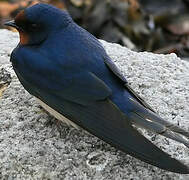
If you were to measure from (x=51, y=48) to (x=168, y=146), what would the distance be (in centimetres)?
77

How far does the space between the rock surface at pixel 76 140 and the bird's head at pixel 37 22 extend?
34 cm

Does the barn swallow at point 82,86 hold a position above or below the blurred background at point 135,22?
above

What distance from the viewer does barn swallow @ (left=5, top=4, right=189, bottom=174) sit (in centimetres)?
263

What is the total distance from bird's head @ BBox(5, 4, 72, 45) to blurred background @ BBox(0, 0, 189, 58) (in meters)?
2.12

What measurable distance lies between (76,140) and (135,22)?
8.81ft

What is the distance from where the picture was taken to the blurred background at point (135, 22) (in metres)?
5.27

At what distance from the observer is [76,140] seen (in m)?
2.88

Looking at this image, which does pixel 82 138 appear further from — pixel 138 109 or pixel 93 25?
pixel 93 25

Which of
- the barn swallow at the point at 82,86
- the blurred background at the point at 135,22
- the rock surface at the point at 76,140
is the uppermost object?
the barn swallow at the point at 82,86

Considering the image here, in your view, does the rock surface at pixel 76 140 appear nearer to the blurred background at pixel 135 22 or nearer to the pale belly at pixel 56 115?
the pale belly at pixel 56 115

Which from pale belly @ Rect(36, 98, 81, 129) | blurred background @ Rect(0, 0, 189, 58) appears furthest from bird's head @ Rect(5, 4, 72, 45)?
blurred background @ Rect(0, 0, 189, 58)

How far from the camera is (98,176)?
2.68 metres

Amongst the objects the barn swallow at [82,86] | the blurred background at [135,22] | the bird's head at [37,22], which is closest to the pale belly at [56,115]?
the barn swallow at [82,86]

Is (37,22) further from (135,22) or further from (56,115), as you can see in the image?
(135,22)
